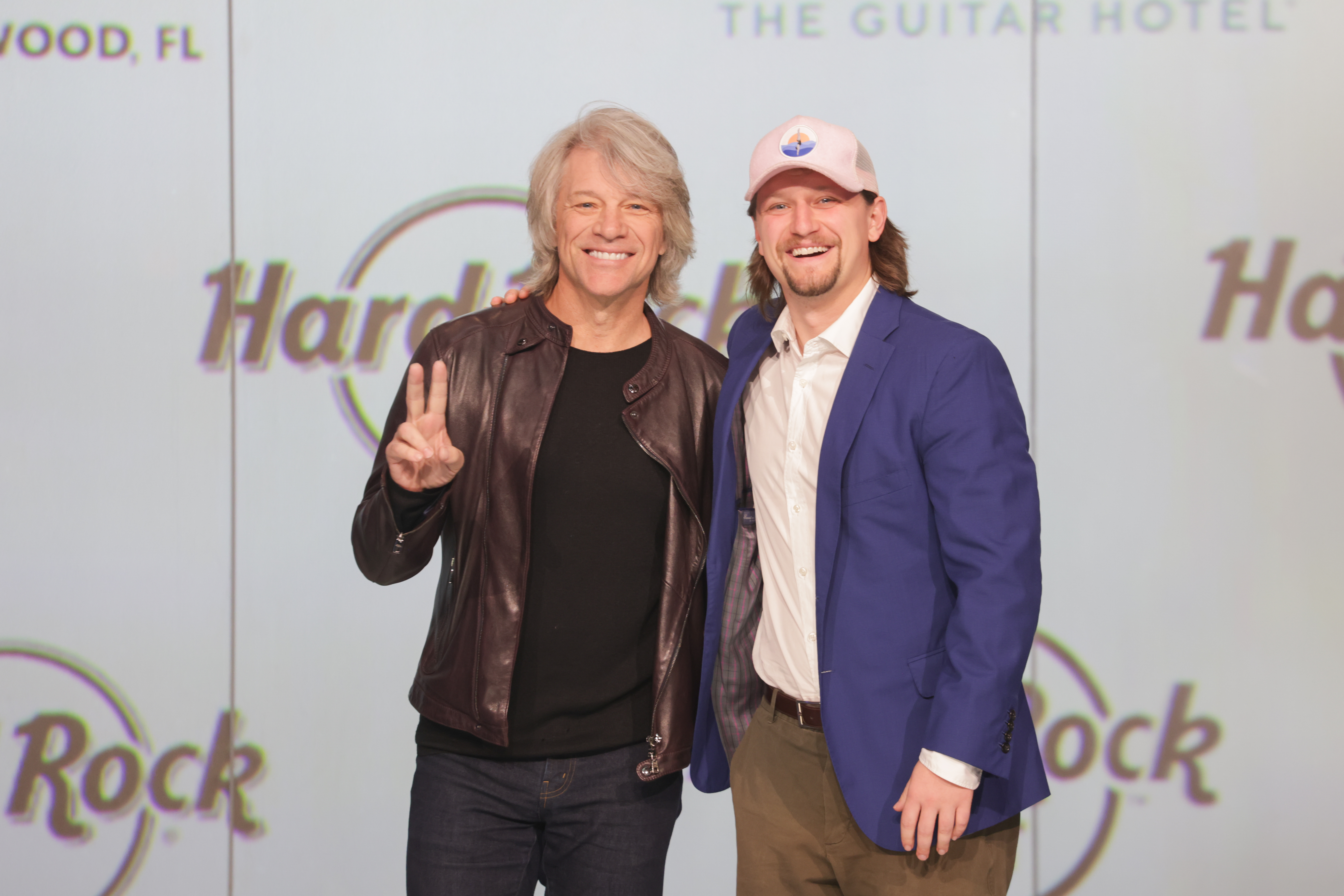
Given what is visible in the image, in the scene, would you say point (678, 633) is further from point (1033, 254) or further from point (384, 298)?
point (1033, 254)

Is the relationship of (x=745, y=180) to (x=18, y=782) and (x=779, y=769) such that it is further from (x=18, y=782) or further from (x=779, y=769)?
(x=18, y=782)

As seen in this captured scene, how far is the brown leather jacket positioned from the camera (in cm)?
167

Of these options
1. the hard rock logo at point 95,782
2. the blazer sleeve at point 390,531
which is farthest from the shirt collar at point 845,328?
the hard rock logo at point 95,782

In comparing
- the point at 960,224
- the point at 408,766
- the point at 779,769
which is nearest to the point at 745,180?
the point at 960,224

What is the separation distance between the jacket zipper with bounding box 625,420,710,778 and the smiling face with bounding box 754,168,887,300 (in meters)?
0.35

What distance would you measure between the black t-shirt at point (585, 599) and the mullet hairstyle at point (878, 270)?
391mm

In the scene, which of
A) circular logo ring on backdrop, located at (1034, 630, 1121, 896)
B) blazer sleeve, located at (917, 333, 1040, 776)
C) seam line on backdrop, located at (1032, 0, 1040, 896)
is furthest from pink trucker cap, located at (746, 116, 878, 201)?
circular logo ring on backdrop, located at (1034, 630, 1121, 896)

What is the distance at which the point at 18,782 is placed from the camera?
9.75 feet

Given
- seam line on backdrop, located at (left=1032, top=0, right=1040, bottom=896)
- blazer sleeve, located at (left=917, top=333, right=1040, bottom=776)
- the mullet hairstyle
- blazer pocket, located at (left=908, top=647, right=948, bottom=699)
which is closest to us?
blazer sleeve, located at (left=917, top=333, right=1040, bottom=776)

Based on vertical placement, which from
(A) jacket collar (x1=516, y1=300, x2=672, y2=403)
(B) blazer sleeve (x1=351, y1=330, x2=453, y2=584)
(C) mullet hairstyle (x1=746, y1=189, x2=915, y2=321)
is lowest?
(B) blazer sleeve (x1=351, y1=330, x2=453, y2=584)

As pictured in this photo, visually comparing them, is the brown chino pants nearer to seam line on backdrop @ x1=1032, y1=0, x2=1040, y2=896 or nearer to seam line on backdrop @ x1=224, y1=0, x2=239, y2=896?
seam line on backdrop @ x1=1032, y1=0, x2=1040, y2=896

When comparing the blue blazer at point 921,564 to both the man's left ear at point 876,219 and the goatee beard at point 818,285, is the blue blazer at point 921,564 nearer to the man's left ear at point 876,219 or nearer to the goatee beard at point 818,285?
the goatee beard at point 818,285

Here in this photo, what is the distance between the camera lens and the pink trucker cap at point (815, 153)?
1654 millimetres

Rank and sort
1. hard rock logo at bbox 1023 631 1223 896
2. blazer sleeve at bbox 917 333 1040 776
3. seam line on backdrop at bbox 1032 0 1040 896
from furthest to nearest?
1. hard rock logo at bbox 1023 631 1223 896
2. seam line on backdrop at bbox 1032 0 1040 896
3. blazer sleeve at bbox 917 333 1040 776
